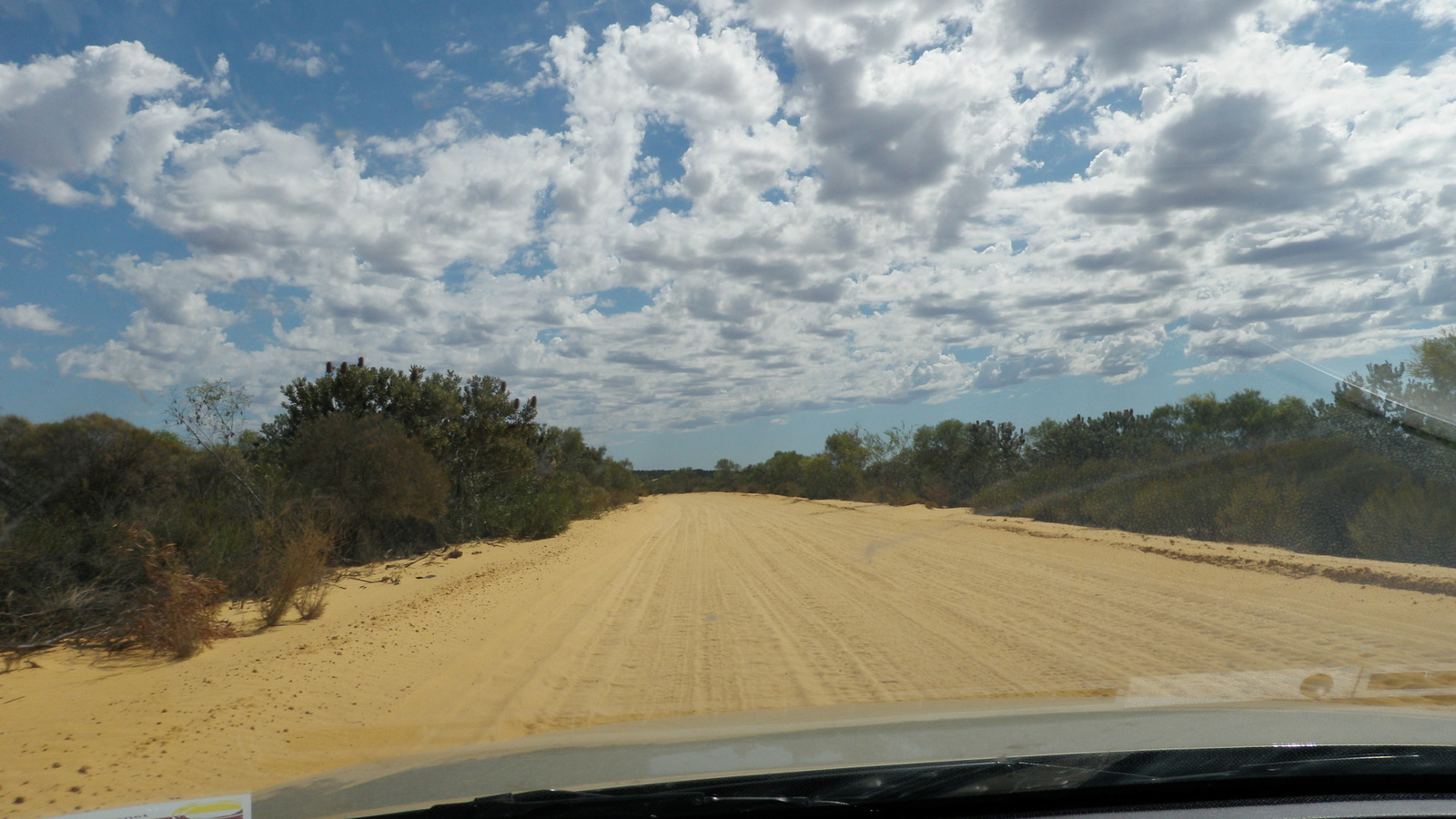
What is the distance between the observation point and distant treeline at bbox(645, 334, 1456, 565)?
13.3m

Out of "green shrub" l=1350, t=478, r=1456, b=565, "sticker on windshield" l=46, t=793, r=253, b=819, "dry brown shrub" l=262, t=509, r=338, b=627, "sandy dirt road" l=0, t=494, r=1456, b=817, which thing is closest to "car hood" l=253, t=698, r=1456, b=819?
"sticker on windshield" l=46, t=793, r=253, b=819

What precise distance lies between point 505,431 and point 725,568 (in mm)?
14113

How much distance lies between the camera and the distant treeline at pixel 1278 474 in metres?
13.3

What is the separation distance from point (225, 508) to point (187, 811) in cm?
1218

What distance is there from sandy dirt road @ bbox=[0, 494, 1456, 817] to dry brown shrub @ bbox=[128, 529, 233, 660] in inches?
10.2

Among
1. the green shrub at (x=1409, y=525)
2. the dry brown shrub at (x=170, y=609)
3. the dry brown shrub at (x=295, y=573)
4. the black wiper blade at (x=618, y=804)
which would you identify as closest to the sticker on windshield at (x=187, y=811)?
the black wiper blade at (x=618, y=804)

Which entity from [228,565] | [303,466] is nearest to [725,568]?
[228,565]

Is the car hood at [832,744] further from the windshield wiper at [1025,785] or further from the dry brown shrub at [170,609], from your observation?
the dry brown shrub at [170,609]

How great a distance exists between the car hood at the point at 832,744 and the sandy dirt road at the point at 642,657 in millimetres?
1604

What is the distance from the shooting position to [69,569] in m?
8.97

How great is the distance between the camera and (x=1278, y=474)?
17156mm

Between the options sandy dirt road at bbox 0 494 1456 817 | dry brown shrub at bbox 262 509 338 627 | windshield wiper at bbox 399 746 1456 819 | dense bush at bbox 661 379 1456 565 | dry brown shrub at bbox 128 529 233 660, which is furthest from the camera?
dense bush at bbox 661 379 1456 565

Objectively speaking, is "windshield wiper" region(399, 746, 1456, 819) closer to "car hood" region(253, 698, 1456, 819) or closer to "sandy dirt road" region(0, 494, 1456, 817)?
"car hood" region(253, 698, 1456, 819)

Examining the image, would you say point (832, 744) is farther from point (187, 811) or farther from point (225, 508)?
point (225, 508)
